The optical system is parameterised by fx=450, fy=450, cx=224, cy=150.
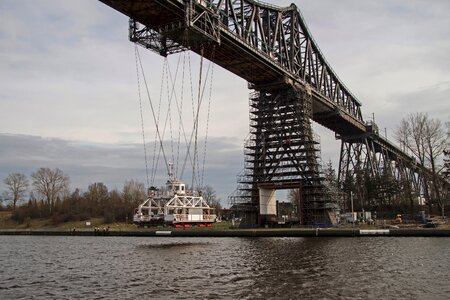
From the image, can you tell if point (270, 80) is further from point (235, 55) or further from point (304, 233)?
point (304, 233)

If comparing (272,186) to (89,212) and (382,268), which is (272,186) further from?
(89,212)

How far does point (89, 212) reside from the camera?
14488 cm

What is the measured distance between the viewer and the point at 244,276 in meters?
27.1

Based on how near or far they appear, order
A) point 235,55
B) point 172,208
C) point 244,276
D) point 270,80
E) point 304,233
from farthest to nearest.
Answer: point 172,208, point 270,80, point 235,55, point 304,233, point 244,276

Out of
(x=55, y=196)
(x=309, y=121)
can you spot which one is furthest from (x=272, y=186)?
(x=55, y=196)

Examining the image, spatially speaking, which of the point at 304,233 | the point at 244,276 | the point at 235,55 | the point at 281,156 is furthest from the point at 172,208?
the point at 244,276

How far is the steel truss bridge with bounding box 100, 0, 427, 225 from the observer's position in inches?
2114

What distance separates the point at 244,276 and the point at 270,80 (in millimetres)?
56316

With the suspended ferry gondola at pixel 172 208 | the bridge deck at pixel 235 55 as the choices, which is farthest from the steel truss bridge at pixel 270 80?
the suspended ferry gondola at pixel 172 208

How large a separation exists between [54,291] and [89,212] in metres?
126

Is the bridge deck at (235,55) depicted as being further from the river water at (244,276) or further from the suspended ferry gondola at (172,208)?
the suspended ferry gondola at (172,208)

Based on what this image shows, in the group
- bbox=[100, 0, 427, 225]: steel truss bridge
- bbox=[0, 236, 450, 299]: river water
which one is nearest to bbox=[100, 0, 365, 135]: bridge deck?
bbox=[100, 0, 427, 225]: steel truss bridge

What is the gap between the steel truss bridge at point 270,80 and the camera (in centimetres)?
5369

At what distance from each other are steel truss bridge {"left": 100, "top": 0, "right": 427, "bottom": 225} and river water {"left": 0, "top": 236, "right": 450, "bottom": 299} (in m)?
26.8
